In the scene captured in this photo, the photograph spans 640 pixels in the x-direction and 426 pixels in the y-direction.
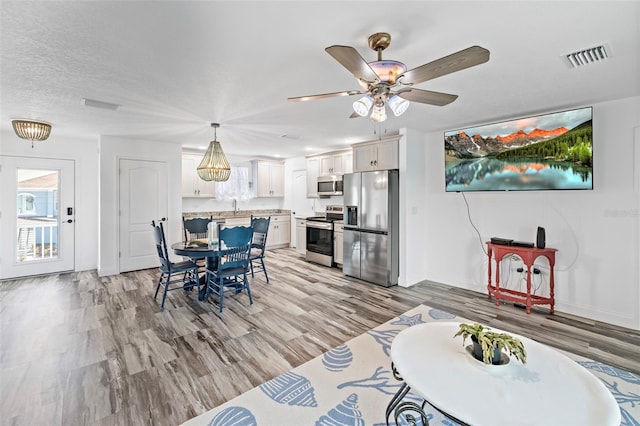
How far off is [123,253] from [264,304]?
10.8ft

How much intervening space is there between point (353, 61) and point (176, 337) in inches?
117

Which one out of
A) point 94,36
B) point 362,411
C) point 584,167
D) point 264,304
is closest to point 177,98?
point 94,36

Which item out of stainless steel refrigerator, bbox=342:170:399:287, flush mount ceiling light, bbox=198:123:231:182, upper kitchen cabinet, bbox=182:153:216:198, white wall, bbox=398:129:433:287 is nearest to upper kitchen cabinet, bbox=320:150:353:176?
stainless steel refrigerator, bbox=342:170:399:287

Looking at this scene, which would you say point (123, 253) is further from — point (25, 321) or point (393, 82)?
point (393, 82)

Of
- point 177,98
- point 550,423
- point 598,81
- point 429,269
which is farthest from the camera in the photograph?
point 429,269

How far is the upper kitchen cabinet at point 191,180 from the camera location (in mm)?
6316

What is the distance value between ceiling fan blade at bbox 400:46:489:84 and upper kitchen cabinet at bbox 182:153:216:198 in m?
5.63

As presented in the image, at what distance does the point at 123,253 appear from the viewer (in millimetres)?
5211

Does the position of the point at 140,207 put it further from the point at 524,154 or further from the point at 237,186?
the point at 524,154

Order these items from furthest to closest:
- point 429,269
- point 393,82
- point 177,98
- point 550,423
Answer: point 429,269, point 177,98, point 393,82, point 550,423

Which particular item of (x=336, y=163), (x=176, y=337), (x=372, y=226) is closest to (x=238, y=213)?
(x=336, y=163)

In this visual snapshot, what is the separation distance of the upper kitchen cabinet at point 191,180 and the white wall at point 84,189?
61.2 inches

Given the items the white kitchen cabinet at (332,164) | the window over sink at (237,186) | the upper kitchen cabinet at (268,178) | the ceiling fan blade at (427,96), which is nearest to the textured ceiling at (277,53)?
the ceiling fan blade at (427,96)

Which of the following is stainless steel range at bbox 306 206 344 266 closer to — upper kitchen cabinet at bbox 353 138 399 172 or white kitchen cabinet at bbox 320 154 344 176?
white kitchen cabinet at bbox 320 154 344 176
